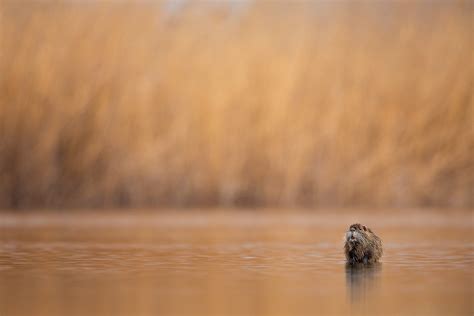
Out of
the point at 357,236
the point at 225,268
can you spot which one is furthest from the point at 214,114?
the point at 225,268

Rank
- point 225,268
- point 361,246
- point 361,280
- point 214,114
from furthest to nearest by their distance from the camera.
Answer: point 214,114
point 361,246
point 225,268
point 361,280

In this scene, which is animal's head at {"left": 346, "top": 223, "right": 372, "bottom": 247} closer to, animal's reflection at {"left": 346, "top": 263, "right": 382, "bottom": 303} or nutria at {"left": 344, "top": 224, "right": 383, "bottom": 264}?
nutria at {"left": 344, "top": 224, "right": 383, "bottom": 264}

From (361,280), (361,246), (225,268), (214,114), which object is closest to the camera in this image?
(361,280)

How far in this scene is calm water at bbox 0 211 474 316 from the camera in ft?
12.3

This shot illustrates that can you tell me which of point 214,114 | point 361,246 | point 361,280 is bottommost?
point 361,280

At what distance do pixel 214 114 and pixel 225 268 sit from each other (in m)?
5.43

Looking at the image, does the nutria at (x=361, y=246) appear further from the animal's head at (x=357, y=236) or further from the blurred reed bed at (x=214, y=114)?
the blurred reed bed at (x=214, y=114)

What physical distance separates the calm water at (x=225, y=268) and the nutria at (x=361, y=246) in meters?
0.09

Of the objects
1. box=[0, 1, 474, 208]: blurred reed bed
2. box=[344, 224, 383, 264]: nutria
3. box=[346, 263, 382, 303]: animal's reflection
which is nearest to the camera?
box=[346, 263, 382, 303]: animal's reflection

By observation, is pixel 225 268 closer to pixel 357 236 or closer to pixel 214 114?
pixel 357 236

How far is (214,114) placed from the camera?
10352 millimetres

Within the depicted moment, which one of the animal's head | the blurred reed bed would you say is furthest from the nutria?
the blurred reed bed

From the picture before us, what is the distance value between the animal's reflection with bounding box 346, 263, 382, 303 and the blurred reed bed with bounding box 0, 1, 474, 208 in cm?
509

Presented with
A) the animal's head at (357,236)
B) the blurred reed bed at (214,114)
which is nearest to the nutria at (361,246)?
the animal's head at (357,236)
